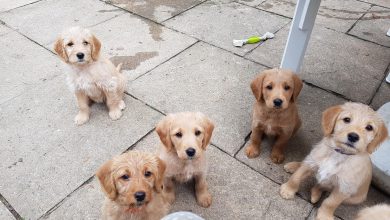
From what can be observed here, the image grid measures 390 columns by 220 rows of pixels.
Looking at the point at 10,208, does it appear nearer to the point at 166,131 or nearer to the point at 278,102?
the point at 166,131

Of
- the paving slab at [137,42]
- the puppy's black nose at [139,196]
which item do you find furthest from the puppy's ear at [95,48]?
the puppy's black nose at [139,196]

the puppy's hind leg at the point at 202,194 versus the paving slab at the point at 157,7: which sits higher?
the paving slab at the point at 157,7

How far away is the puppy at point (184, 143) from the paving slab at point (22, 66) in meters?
2.94

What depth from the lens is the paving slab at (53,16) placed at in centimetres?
622

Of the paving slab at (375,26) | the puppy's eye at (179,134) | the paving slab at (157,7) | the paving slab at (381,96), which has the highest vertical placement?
the puppy's eye at (179,134)

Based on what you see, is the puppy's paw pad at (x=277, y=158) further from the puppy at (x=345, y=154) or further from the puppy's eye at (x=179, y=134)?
the puppy's eye at (x=179, y=134)

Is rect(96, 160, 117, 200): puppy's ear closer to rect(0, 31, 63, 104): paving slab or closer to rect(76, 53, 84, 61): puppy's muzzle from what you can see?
rect(76, 53, 84, 61): puppy's muzzle

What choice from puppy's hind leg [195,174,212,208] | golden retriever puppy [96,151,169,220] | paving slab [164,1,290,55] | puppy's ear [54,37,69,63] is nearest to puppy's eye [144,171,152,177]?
golden retriever puppy [96,151,169,220]

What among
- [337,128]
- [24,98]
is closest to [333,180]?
[337,128]

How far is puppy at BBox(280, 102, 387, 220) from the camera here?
8.84ft

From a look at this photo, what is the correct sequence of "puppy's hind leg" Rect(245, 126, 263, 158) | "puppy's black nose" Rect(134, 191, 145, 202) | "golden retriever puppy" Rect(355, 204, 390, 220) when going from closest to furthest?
"golden retriever puppy" Rect(355, 204, 390, 220), "puppy's black nose" Rect(134, 191, 145, 202), "puppy's hind leg" Rect(245, 126, 263, 158)

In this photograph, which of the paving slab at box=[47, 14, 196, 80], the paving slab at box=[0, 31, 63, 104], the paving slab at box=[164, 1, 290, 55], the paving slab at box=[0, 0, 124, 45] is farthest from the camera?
the paving slab at box=[0, 0, 124, 45]

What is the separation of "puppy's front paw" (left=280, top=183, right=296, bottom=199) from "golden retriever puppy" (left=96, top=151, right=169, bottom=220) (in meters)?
1.44

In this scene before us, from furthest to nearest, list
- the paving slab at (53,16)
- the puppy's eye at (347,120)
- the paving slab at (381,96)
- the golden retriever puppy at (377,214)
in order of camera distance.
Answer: the paving slab at (53,16) < the paving slab at (381,96) < the puppy's eye at (347,120) < the golden retriever puppy at (377,214)
